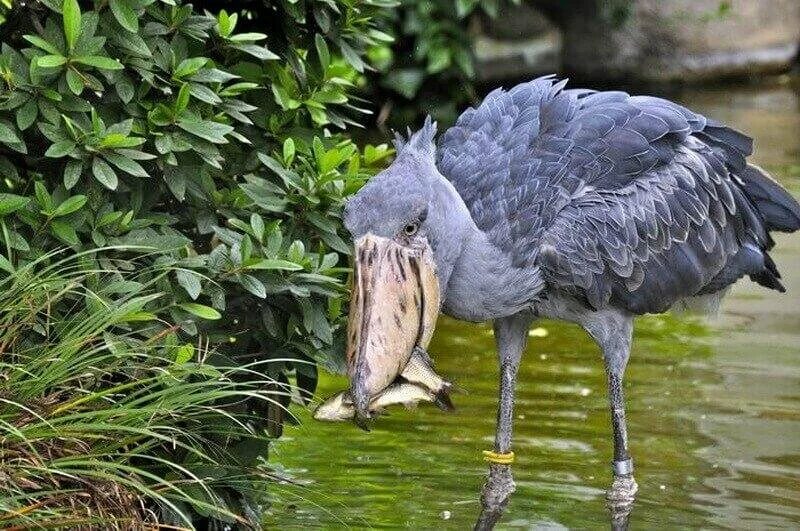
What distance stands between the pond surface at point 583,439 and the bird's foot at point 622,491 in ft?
0.19

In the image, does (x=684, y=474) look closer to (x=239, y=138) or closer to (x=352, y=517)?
(x=352, y=517)

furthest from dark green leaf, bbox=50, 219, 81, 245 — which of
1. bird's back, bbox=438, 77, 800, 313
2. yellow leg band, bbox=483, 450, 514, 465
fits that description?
yellow leg band, bbox=483, 450, 514, 465

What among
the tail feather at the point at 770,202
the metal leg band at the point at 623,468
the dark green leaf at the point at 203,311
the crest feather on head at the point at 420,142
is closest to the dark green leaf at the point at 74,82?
the dark green leaf at the point at 203,311

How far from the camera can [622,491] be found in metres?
6.27

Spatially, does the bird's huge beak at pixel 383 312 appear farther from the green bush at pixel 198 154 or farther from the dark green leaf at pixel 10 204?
the dark green leaf at pixel 10 204

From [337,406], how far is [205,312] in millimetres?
600

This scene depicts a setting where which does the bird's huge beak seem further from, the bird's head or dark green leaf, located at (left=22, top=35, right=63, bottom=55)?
dark green leaf, located at (left=22, top=35, right=63, bottom=55)

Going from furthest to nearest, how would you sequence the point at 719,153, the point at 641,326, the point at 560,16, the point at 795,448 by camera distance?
the point at 560,16 → the point at 641,326 → the point at 795,448 → the point at 719,153

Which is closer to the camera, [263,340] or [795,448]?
[263,340]

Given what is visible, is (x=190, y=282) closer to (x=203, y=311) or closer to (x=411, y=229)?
(x=203, y=311)

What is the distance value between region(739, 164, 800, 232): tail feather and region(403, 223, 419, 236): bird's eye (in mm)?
2144

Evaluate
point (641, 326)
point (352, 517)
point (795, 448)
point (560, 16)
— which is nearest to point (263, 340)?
point (352, 517)

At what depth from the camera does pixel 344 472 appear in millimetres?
6637

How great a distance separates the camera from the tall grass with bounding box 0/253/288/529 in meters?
4.51
